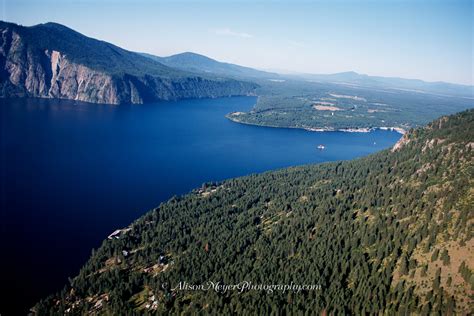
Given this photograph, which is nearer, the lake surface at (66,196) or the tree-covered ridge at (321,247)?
the tree-covered ridge at (321,247)

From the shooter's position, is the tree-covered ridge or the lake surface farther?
the lake surface

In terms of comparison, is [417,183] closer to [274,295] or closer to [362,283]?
[362,283]

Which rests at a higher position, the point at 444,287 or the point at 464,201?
the point at 464,201

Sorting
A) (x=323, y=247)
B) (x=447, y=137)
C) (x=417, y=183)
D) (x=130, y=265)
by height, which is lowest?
(x=130, y=265)

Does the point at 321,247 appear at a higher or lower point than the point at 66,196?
lower

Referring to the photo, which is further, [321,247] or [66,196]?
[66,196]

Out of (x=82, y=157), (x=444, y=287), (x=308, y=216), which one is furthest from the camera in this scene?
(x=82, y=157)

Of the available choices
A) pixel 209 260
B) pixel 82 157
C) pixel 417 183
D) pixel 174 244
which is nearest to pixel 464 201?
pixel 417 183

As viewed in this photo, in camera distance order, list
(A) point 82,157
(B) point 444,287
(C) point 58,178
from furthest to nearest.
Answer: (A) point 82,157, (C) point 58,178, (B) point 444,287
